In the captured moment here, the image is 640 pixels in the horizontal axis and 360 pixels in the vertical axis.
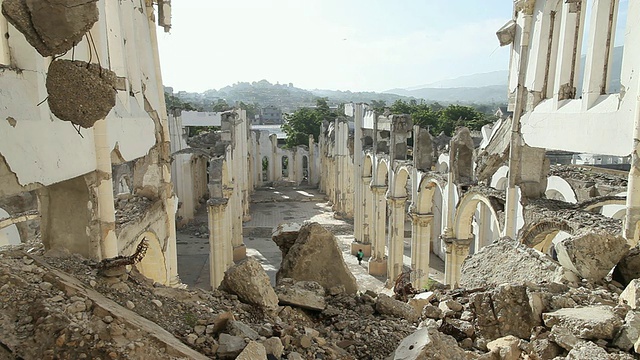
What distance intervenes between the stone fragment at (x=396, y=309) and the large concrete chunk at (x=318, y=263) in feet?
2.51

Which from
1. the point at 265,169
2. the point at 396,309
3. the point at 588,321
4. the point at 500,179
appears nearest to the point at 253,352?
the point at 396,309

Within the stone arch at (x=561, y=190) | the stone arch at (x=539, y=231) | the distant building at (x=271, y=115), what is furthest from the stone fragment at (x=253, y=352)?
the distant building at (x=271, y=115)

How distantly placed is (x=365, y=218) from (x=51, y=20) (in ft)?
63.9

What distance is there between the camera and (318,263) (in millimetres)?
5941

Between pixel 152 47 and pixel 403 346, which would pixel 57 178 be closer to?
pixel 403 346

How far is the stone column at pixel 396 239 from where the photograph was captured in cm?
1841

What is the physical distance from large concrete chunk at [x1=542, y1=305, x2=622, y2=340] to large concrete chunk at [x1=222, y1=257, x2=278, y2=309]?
8.92 ft

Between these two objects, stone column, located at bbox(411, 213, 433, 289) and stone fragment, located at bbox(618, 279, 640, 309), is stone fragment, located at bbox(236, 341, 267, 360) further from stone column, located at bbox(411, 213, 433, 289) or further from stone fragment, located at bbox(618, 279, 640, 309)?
stone column, located at bbox(411, 213, 433, 289)

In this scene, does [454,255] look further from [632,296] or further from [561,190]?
[632,296]

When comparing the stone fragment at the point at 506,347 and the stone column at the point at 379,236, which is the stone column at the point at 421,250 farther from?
the stone fragment at the point at 506,347

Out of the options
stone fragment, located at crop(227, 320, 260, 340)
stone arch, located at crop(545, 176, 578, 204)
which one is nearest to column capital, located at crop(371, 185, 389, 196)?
stone arch, located at crop(545, 176, 578, 204)

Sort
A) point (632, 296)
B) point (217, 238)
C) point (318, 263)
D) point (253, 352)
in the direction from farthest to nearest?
point (217, 238) → point (318, 263) → point (632, 296) → point (253, 352)

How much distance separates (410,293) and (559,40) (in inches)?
207

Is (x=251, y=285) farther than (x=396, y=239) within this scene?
No
